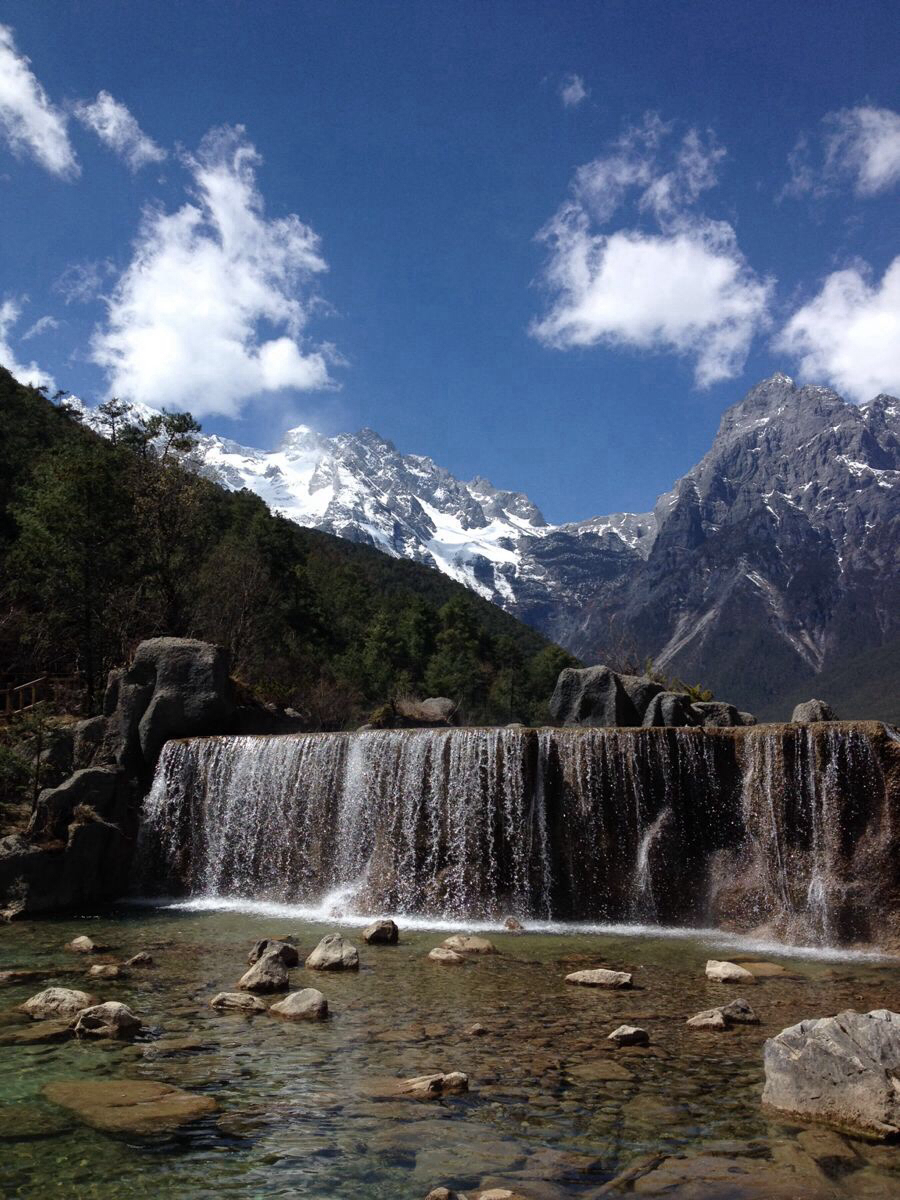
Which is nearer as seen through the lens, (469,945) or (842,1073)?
(842,1073)

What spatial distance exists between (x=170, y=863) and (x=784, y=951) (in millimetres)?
12696

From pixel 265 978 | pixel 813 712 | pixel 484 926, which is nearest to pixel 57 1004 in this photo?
pixel 265 978

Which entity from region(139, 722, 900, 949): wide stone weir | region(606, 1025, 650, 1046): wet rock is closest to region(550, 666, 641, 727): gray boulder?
region(139, 722, 900, 949): wide stone weir

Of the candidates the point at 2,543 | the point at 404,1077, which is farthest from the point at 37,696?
the point at 404,1077

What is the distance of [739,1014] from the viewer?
8.36 metres

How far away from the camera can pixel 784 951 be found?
41.9ft

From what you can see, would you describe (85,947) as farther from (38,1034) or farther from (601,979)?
(601,979)

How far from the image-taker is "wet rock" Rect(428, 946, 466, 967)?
444 inches

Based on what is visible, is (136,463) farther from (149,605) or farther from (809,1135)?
(809,1135)

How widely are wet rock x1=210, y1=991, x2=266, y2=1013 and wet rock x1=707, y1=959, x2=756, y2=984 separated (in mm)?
5126

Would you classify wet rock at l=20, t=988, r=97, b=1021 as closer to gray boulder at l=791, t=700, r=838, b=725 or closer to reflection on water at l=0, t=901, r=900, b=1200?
reflection on water at l=0, t=901, r=900, b=1200

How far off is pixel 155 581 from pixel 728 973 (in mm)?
24528

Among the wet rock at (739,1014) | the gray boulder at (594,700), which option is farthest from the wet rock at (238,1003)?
the gray boulder at (594,700)

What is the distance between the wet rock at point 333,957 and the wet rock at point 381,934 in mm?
1888
